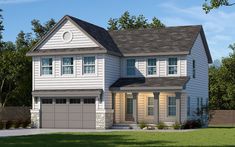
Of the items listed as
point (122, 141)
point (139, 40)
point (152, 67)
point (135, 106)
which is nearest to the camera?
point (122, 141)

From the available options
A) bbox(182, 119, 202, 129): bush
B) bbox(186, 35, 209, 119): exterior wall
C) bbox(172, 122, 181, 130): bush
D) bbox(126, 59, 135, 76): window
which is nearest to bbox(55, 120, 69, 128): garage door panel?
bbox(126, 59, 135, 76): window

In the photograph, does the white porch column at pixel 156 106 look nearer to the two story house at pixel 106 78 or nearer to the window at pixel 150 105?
the two story house at pixel 106 78

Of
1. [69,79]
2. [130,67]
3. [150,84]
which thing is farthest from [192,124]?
[69,79]

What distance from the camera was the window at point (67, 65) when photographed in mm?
40975

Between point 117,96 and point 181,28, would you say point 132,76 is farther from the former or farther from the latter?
point 181,28

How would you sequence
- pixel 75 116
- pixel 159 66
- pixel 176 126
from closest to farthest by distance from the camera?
pixel 176 126, pixel 75 116, pixel 159 66

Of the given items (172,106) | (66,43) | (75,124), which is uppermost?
(66,43)

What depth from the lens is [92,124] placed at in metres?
40.0

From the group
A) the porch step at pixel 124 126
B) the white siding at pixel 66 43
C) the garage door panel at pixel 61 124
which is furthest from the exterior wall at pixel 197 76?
the garage door panel at pixel 61 124

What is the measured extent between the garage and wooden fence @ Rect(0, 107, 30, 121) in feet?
11.9

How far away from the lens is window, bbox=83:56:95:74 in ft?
132

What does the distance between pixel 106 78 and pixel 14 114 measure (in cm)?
1002

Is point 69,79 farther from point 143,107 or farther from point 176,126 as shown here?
point 176,126

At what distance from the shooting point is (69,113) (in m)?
40.8
